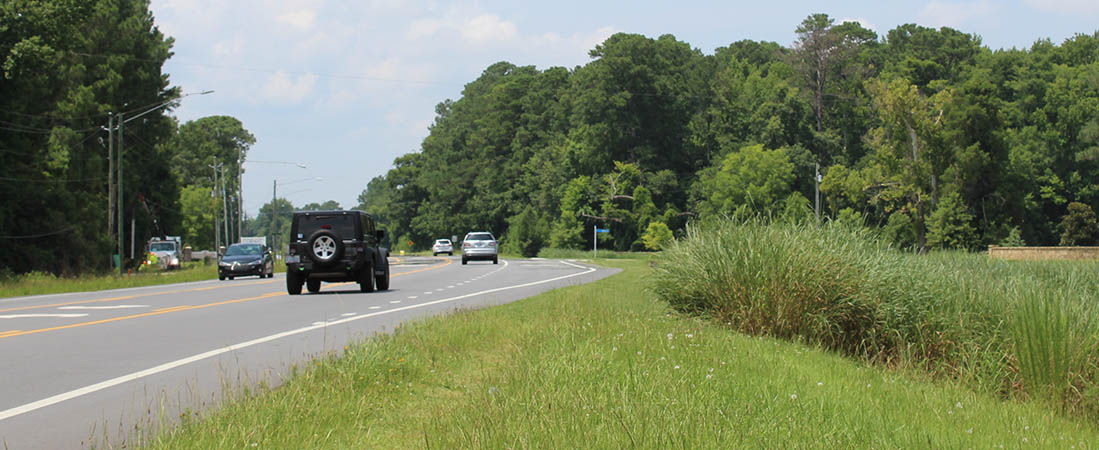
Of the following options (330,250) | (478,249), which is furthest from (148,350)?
(478,249)

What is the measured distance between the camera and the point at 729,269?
595 inches

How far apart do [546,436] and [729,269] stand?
9.74 metres

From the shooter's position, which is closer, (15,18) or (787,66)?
(15,18)

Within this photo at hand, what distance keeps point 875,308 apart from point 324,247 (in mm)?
13881

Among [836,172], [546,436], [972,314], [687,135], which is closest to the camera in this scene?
[546,436]

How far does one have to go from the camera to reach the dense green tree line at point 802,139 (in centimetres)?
7256

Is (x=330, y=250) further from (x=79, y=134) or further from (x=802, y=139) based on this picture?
(x=802, y=139)

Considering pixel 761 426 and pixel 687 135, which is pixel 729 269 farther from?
pixel 687 135

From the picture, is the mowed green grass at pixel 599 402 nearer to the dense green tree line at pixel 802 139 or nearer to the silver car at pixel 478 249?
the silver car at pixel 478 249

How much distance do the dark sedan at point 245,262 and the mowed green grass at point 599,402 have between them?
3117 cm

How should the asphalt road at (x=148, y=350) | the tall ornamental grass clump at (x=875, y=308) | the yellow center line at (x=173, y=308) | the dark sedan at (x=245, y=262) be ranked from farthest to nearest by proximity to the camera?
the dark sedan at (x=245, y=262) < the yellow center line at (x=173, y=308) < the tall ornamental grass clump at (x=875, y=308) < the asphalt road at (x=148, y=350)

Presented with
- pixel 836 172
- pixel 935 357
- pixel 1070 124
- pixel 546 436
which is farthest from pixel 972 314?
pixel 1070 124

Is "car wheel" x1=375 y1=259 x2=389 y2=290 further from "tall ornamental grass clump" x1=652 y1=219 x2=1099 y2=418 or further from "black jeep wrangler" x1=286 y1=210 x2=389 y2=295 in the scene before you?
"tall ornamental grass clump" x1=652 y1=219 x2=1099 y2=418

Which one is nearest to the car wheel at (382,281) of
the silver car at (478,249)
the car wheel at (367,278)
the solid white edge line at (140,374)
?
the car wheel at (367,278)
